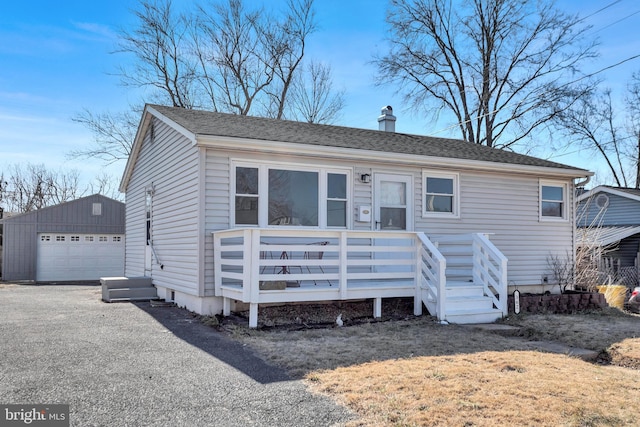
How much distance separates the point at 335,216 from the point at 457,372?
4988 millimetres

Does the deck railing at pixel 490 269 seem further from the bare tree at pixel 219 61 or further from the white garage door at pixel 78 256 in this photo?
the bare tree at pixel 219 61

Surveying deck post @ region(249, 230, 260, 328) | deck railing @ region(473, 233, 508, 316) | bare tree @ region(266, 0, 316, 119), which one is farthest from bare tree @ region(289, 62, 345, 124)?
deck post @ region(249, 230, 260, 328)

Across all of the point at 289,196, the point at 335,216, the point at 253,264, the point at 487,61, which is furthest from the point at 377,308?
the point at 487,61

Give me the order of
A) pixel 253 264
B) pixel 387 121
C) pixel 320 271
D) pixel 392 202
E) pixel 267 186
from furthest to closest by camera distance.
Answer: pixel 387 121
pixel 392 202
pixel 320 271
pixel 267 186
pixel 253 264

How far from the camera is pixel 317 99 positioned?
26.5 meters

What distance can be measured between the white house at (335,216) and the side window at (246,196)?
19 mm

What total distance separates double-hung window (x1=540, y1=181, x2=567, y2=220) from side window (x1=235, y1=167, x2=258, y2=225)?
7002 mm

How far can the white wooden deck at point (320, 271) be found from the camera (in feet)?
23.8

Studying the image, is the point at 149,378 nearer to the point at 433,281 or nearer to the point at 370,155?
the point at 433,281

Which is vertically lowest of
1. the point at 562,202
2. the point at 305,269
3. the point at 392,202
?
the point at 305,269

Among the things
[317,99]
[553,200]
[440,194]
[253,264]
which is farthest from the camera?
[317,99]

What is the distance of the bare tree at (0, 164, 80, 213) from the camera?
1302 inches

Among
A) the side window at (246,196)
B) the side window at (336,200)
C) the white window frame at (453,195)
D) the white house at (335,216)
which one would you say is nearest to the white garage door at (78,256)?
the white house at (335,216)

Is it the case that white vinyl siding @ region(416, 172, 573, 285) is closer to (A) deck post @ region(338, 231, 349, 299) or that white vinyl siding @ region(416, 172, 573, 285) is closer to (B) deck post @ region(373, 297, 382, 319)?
(B) deck post @ region(373, 297, 382, 319)
